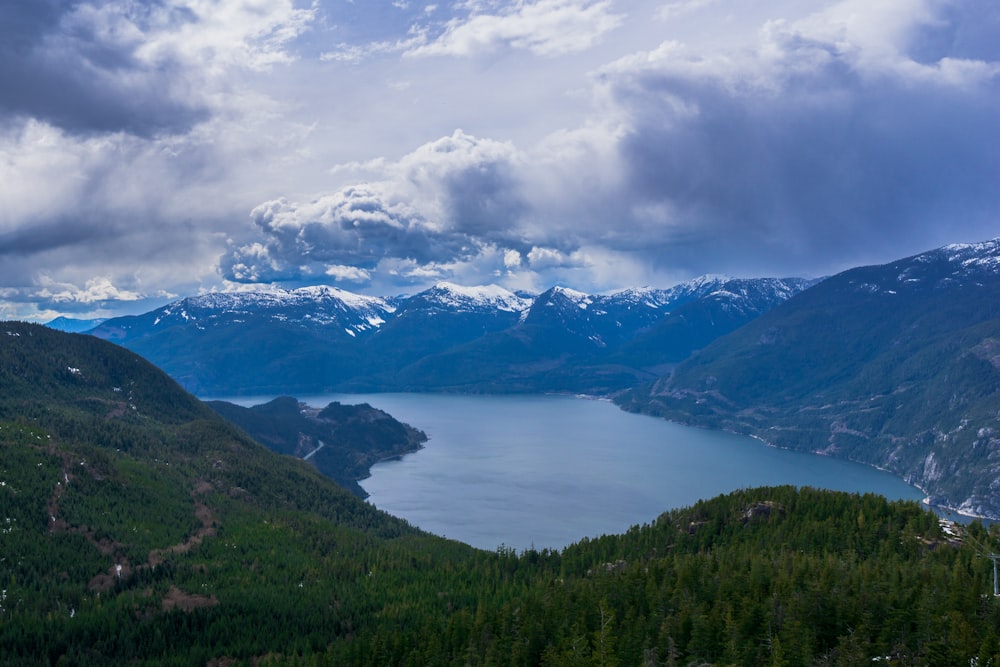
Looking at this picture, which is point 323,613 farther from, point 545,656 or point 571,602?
point 545,656

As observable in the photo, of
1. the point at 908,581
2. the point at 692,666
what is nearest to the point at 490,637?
the point at 692,666

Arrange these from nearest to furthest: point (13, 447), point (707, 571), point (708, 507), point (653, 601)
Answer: point (653, 601) → point (707, 571) → point (708, 507) → point (13, 447)

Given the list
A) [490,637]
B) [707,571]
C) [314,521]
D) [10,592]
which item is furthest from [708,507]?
[10,592]

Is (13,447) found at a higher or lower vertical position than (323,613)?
higher

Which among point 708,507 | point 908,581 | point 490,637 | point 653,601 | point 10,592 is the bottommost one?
point 10,592

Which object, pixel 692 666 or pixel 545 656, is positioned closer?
pixel 692 666

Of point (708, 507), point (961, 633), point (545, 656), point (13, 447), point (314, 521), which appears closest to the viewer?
point (961, 633)

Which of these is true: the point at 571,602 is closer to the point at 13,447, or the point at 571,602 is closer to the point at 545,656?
the point at 545,656
